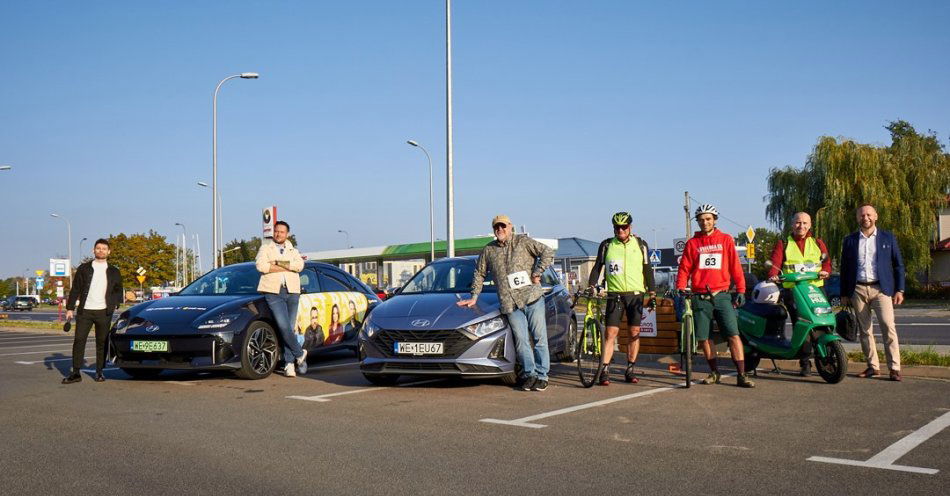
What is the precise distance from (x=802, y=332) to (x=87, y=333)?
818cm

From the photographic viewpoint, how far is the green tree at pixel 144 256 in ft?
257

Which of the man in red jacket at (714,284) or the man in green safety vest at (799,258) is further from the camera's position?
the man in green safety vest at (799,258)

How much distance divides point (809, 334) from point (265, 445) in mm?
5634

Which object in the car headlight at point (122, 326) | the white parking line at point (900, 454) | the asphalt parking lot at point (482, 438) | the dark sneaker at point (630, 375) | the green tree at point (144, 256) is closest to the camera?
the asphalt parking lot at point (482, 438)

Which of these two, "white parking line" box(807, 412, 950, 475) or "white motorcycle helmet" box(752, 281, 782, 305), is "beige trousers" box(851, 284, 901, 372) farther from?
"white parking line" box(807, 412, 950, 475)

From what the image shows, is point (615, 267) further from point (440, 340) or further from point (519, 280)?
point (440, 340)

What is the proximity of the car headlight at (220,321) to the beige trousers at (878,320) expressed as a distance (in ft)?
22.7

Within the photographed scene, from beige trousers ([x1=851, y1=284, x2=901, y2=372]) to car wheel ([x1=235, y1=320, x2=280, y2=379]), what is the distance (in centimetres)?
670

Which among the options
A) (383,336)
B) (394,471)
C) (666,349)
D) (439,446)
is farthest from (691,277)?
(394,471)

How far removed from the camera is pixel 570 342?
10.6m

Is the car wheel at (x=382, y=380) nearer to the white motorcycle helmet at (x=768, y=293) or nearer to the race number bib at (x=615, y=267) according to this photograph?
the race number bib at (x=615, y=267)

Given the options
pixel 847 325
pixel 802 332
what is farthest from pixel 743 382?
pixel 847 325

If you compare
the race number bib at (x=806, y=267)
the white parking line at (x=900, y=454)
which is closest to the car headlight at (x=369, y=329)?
the race number bib at (x=806, y=267)

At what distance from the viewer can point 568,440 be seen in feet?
20.1
